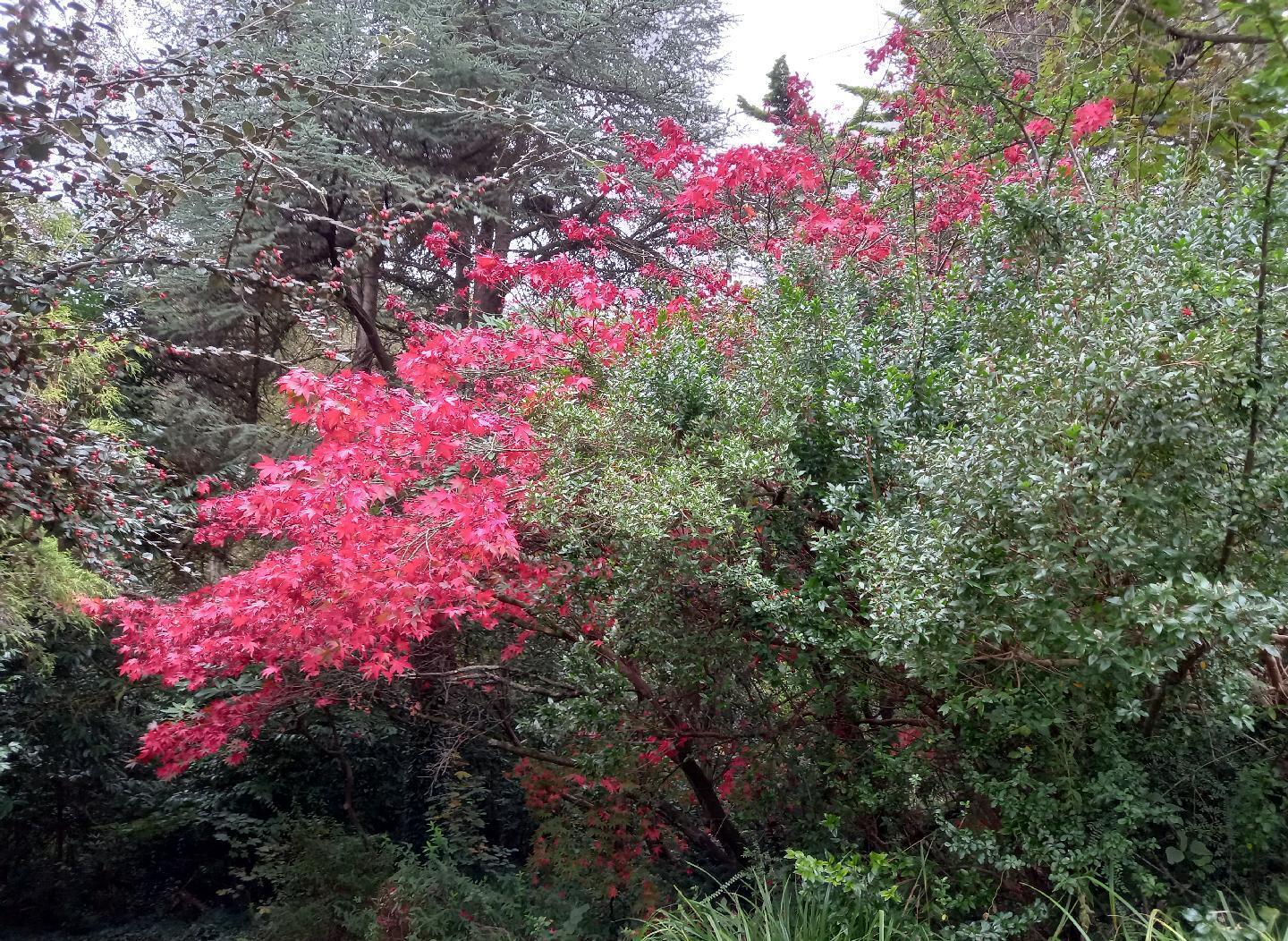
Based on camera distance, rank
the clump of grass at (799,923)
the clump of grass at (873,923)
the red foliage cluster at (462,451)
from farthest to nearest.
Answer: the red foliage cluster at (462,451), the clump of grass at (799,923), the clump of grass at (873,923)

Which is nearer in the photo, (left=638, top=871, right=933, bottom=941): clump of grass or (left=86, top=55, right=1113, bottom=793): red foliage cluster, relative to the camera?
(left=638, top=871, right=933, bottom=941): clump of grass

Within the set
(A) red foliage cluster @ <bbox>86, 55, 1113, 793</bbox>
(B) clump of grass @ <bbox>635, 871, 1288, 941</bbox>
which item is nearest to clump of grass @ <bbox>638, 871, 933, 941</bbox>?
(B) clump of grass @ <bbox>635, 871, 1288, 941</bbox>

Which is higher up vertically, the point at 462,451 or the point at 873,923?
the point at 462,451

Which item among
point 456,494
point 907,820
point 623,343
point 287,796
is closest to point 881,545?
point 907,820

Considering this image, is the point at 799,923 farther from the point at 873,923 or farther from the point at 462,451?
the point at 462,451

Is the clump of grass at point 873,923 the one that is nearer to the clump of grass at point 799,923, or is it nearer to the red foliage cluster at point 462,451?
the clump of grass at point 799,923

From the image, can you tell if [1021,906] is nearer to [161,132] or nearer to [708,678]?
[708,678]

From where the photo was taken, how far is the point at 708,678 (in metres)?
4.02

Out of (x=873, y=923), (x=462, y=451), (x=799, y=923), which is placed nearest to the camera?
(x=873, y=923)

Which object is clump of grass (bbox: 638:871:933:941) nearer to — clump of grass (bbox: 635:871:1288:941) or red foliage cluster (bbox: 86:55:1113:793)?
clump of grass (bbox: 635:871:1288:941)

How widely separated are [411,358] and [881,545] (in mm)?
2550

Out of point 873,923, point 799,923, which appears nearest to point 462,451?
point 799,923

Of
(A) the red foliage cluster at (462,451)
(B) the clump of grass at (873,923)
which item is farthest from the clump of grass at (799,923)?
(A) the red foliage cluster at (462,451)

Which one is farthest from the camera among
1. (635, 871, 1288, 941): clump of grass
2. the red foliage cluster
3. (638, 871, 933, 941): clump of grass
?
the red foliage cluster
